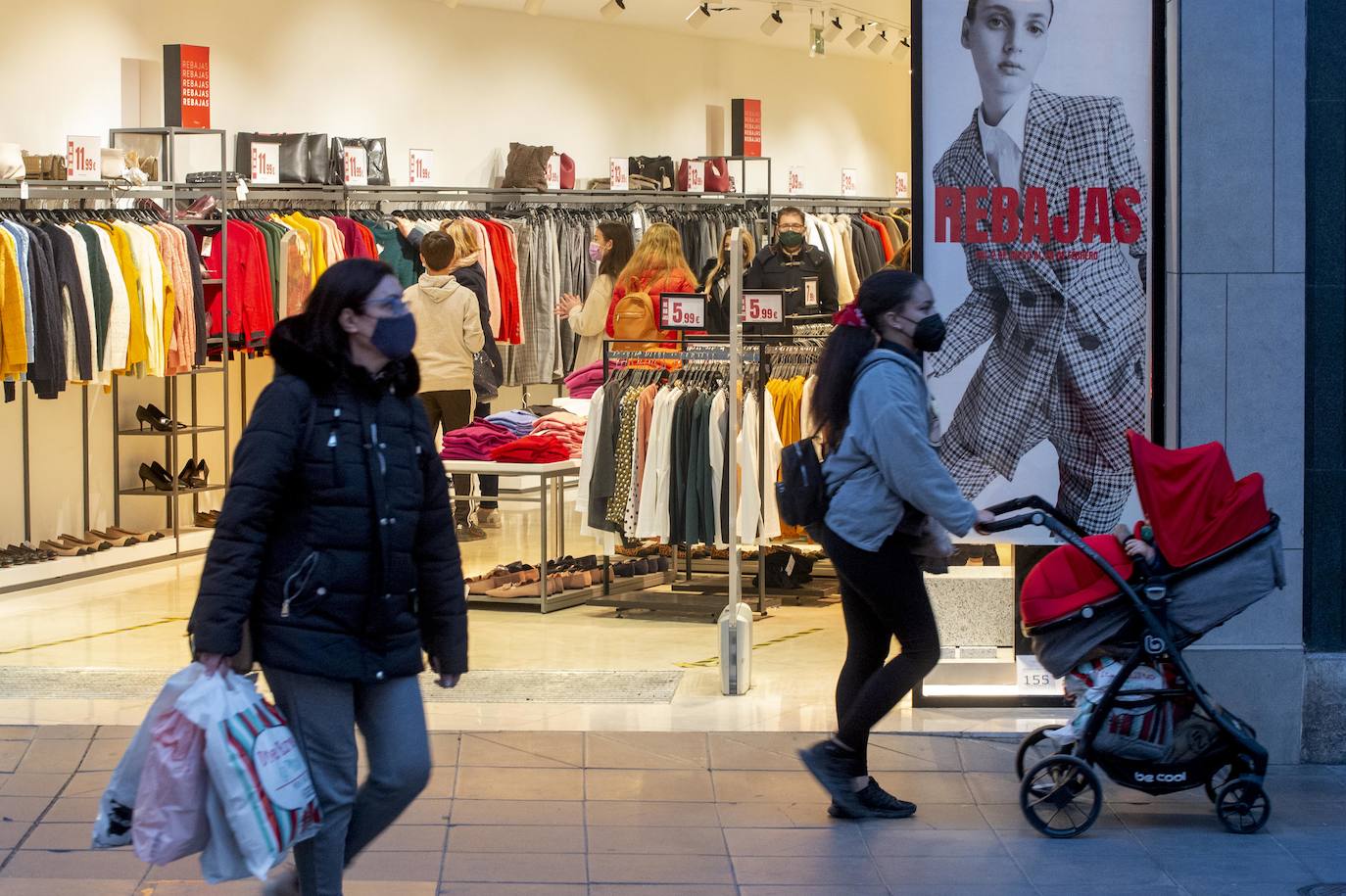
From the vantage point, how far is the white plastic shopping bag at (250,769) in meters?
3.35

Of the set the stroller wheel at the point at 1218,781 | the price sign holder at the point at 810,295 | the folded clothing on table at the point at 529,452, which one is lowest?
the stroller wheel at the point at 1218,781

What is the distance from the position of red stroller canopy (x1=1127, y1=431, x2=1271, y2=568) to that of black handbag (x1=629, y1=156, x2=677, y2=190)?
33.0ft

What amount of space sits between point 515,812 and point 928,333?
1.68 meters

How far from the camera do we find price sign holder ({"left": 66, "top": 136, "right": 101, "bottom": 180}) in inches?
389

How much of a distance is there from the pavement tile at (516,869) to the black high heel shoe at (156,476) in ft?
21.4

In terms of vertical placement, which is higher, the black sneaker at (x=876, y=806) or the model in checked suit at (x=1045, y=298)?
the model in checked suit at (x=1045, y=298)

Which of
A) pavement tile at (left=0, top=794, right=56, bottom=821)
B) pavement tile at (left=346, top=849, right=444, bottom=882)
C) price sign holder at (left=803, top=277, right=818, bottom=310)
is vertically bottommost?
pavement tile at (left=346, top=849, right=444, bottom=882)

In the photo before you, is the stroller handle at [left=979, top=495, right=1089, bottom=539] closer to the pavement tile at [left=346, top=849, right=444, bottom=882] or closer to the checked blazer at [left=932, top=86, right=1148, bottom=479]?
the checked blazer at [left=932, top=86, right=1148, bottom=479]

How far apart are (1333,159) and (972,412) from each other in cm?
131

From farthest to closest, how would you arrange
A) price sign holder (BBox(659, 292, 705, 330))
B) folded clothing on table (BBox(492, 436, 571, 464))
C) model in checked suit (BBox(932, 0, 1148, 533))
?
1. folded clothing on table (BBox(492, 436, 571, 464))
2. price sign holder (BBox(659, 292, 705, 330))
3. model in checked suit (BBox(932, 0, 1148, 533))

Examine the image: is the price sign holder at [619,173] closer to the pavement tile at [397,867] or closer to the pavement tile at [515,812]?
the pavement tile at [515,812]

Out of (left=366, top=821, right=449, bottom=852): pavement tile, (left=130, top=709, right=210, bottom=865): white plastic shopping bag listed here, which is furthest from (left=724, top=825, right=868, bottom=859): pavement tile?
(left=130, top=709, right=210, bottom=865): white plastic shopping bag

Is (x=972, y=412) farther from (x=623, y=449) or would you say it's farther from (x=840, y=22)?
(x=840, y=22)

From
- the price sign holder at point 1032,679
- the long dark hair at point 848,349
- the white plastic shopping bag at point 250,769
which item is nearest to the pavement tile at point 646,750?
the price sign holder at point 1032,679
